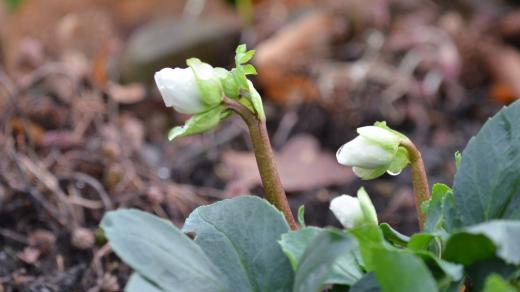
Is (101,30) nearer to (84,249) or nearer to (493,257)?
(84,249)

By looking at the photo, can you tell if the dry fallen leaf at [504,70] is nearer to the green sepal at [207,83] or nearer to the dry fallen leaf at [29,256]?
the dry fallen leaf at [29,256]

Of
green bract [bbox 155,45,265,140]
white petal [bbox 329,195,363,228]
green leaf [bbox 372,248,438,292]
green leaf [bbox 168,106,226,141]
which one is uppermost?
green bract [bbox 155,45,265,140]

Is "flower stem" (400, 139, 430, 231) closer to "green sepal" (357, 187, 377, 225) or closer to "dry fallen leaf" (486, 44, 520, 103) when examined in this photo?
"green sepal" (357, 187, 377, 225)

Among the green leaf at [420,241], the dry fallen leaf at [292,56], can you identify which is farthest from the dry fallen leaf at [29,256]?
the dry fallen leaf at [292,56]

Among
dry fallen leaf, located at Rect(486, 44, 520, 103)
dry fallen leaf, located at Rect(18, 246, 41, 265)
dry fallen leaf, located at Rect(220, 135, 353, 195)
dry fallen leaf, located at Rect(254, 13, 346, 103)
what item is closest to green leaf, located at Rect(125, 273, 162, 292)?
dry fallen leaf, located at Rect(18, 246, 41, 265)

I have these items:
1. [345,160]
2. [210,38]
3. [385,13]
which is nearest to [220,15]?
[210,38]

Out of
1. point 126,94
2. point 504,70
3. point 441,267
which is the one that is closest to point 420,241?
point 441,267

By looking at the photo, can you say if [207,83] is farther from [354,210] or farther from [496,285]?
[496,285]
